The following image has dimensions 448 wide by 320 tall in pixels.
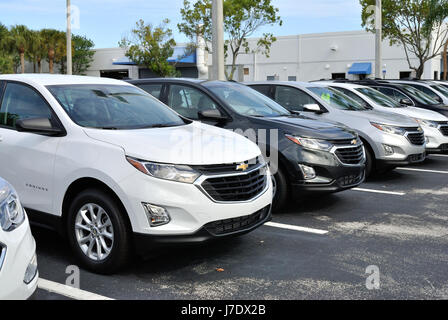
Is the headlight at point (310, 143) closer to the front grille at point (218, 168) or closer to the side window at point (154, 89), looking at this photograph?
the front grille at point (218, 168)

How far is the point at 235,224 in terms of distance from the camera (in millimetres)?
4855

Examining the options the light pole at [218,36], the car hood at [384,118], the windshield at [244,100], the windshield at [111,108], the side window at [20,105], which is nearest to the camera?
the windshield at [111,108]

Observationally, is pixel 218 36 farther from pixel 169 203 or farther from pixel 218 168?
pixel 169 203

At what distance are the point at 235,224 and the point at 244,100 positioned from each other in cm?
315

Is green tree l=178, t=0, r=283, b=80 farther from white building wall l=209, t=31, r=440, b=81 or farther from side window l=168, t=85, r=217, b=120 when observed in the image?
side window l=168, t=85, r=217, b=120

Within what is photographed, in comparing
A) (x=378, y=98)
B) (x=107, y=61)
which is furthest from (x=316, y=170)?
(x=107, y=61)

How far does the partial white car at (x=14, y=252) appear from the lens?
305 cm

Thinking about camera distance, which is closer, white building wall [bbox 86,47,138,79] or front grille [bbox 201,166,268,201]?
front grille [bbox 201,166,268,201]

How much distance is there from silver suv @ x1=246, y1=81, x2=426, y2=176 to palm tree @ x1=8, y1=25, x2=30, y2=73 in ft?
156

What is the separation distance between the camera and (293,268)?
4992mm

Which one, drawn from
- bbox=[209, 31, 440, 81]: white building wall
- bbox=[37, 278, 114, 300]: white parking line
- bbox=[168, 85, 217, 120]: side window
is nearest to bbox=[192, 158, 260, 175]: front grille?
bbox=[37, 278, 114, 300]: white parking line

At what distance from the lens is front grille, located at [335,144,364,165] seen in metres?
7.17

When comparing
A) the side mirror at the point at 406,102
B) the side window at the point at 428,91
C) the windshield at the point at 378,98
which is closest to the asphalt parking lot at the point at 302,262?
the windshield at the point at 378,98
